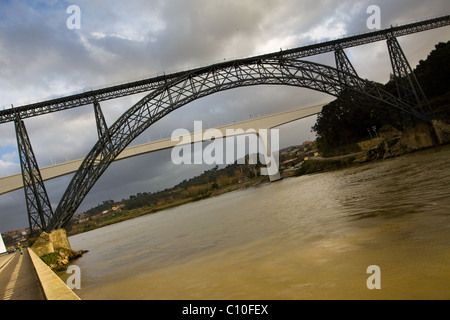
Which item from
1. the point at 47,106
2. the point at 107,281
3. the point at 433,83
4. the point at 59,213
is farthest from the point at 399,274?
the point at 433,83

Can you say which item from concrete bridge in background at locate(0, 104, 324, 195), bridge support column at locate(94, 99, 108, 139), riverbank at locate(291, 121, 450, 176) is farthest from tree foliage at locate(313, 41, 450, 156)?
bridge support column at locate(94, 99, 108, 139)

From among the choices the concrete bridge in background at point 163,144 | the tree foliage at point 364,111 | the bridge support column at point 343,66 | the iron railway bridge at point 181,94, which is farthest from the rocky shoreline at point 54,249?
the tree foliage at point 364,111

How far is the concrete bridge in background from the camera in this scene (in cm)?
2466

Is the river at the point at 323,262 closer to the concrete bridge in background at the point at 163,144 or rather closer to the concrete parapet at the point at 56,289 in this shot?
the concrete parapet at the point at 56,289

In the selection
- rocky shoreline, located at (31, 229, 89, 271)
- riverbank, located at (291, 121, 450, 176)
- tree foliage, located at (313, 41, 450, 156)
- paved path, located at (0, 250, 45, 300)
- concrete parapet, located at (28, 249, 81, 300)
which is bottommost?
rocky shoreline, located at (31, 229, 89, 271)

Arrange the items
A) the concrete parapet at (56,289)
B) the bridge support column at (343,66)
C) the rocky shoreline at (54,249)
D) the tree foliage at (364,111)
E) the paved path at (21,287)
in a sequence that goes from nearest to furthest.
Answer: the concrete parapet at (56,289) < the paved path at (21,287) < the rocky shoreline at (54,249) < the bridge support column at (343,66) < the tree foliage at (364,111)

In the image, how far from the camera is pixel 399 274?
2949mm

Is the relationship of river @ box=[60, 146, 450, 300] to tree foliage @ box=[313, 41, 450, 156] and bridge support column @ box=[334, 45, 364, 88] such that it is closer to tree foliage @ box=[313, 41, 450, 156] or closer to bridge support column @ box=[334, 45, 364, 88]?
bridge support column @ box=[334, 45, 364, 88]

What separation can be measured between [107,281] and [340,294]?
19.6ft

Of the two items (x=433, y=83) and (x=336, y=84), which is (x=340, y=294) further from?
(x=433, y=83)

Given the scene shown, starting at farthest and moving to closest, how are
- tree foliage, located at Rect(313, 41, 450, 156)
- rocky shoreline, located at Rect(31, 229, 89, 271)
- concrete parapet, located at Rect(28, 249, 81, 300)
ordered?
tree foliage, located at Rect(313, 41, 450, 156) → rocky shoreline, located at Rect(31, 229, 89, 271) → concrete parapet, located at Rect(28, 249, 81, 300)

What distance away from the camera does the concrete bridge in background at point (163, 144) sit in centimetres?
2466

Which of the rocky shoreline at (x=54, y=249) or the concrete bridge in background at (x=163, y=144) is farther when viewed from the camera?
the concrete bridge in background at (x=163, y=144)

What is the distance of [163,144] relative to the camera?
36188mm
